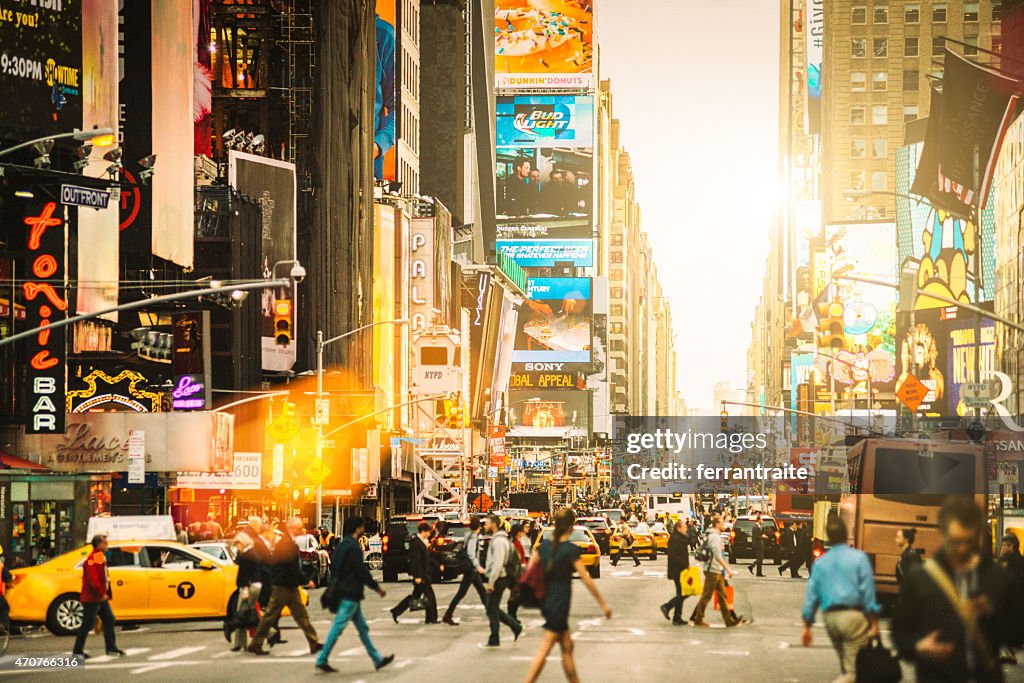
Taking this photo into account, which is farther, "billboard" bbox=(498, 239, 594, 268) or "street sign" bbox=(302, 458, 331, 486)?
"billboard" bbox=(498, 239, 594, 268)

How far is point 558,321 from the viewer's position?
194m

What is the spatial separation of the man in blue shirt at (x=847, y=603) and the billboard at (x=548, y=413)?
17200 centimetres

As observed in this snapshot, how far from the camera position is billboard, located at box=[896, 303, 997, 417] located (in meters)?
83.6

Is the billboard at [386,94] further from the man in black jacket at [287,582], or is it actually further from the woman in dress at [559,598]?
the woman in dress at [559,598]

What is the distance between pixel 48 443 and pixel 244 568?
23.5 m

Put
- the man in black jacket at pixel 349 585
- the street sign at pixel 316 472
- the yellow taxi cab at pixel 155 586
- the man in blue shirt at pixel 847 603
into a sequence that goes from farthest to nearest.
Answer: the street sign at pixel 316 472, the yellow taxi cab at pixel 155 586, the man in black jacket at pixel 349 585, the man in blue shirt at pixel 847 603

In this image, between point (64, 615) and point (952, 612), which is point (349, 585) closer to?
point (64, 615)

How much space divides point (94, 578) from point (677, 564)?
36.5 ft

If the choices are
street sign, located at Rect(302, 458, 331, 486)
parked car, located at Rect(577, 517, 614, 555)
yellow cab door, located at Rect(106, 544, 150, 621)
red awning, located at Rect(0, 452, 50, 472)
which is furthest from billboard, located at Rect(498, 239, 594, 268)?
yellow cab door, located at Rect(106, 544, 150, 621)

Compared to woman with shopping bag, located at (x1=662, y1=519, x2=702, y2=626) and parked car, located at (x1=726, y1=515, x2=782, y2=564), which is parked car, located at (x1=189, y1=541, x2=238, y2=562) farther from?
parked car, located at (x1=726, y1=515, x2=782, y2=564)

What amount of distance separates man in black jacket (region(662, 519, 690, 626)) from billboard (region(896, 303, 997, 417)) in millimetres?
54845

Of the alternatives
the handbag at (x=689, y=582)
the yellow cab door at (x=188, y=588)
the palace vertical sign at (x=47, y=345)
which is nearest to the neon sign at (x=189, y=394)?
the palace vertical sign at (x=47, y=345)

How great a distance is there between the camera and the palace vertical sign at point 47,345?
3981 centimetres

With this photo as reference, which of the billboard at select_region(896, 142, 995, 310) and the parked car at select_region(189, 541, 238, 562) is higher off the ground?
the billboard at select_region(896, 142, 995, 310)
